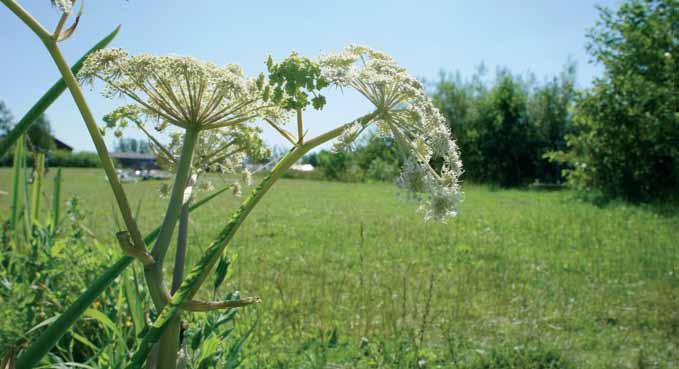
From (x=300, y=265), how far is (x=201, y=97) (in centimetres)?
456

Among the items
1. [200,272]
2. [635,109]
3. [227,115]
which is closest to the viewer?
[200,272]

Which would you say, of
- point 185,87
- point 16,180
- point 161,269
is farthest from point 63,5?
point 16,180

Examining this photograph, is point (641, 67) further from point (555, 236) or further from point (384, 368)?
point (384, 368)

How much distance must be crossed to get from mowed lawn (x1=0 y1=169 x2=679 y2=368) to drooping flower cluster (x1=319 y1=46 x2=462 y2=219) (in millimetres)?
119

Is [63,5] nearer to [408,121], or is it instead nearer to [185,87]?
[185,87]

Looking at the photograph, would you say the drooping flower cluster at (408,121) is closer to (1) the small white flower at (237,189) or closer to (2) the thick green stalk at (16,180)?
(1) the small white flower at (237,189)

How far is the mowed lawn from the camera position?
273cm

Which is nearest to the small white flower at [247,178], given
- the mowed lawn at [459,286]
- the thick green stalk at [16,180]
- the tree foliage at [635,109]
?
the mowed lawn at [459,286]

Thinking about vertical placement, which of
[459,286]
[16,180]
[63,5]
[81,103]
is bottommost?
[459,286]

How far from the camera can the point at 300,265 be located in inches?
213

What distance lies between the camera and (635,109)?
11.3 m

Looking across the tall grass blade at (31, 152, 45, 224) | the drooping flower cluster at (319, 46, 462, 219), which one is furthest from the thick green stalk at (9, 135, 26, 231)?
the drooping flower cluster at (319, 46, 462, 219)

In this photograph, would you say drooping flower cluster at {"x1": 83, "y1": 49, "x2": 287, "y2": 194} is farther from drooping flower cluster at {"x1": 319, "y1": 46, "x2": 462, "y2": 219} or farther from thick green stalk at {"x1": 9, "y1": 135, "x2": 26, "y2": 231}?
thick green stalk at {"x1": 9, "y1": 135, "x2": 26, "y2": 231}

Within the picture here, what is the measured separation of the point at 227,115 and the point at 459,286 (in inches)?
114
